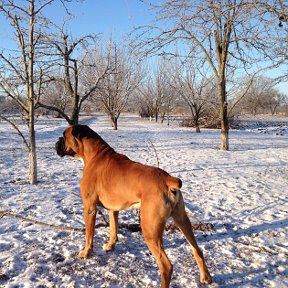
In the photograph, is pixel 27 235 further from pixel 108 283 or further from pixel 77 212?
pixel 108 283

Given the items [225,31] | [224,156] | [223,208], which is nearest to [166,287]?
[223,208]

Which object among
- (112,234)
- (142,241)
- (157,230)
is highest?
(157,230)

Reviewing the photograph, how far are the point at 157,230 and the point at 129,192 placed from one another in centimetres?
49

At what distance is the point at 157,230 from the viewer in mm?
2674

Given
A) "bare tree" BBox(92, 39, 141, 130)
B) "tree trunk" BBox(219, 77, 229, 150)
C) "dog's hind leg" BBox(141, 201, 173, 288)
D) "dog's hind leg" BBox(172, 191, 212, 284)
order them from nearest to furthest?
"dog's hind leg" BBox(141, 201, 173, 288)
"dog's hind leg" BBox(172, 191, 212, 284)
"tree trunk" BBox(219, 77, 229, 150)
"bare tree" BBox(92, 39, 141, 130)

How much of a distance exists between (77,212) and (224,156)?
808 centimetres

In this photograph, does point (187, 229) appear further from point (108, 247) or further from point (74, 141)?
point (74, 141)

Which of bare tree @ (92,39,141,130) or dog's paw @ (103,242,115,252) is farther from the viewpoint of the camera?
bare tree @ (92,39,141,130)

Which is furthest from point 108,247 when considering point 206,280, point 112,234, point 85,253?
point 206,280

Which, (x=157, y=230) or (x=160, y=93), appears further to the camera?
(x=160, y=93)

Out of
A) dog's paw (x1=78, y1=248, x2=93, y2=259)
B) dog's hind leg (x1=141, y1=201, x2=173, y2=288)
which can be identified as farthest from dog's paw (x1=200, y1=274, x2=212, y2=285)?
dog's paw (x1=78, y1=248, x2=93, y2=259)

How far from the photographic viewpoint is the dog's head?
3695 mm

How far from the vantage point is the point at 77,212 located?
4910 mm

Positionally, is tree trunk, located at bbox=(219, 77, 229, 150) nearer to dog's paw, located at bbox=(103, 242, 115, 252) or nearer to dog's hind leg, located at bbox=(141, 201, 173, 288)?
dog's paw, located at bbox=(103, 242, 115, 252)
